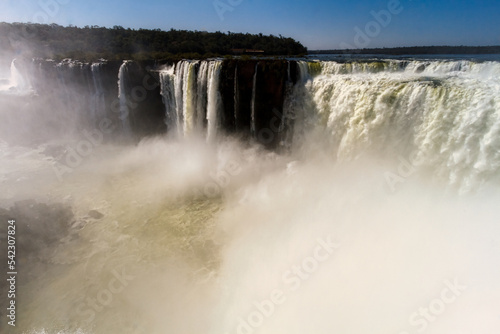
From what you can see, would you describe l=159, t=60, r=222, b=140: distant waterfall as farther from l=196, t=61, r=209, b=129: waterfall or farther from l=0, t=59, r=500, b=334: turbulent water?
l=0, t=59, r=500, b=334: turbulent water

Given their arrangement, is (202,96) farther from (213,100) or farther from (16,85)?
(16,85)

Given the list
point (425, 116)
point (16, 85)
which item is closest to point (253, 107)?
point (425, 116)

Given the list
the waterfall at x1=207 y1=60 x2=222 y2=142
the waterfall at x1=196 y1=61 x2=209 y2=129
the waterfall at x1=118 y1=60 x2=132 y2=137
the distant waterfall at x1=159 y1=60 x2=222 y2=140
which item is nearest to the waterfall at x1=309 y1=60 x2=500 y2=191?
the waterfall at x1=207 y1=60 x2=222 y2=142

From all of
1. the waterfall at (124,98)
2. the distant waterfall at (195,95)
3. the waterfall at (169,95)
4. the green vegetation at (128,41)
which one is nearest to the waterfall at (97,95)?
the waterfall at (124,98)

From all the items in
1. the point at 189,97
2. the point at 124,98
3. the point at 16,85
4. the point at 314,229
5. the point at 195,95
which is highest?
the point at 195,95

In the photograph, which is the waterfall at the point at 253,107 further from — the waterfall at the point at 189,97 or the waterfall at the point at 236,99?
the waterfall at the point at 189,97

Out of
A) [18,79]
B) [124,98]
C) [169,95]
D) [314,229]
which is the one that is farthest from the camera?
[18,79]

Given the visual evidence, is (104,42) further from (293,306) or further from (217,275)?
(293,306)
